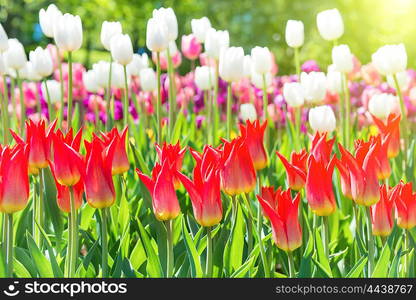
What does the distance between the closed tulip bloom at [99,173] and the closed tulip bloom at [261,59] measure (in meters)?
1.78

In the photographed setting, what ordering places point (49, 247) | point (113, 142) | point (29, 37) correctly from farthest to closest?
point (29, 37) < point (49, 247) < point (113, 142)

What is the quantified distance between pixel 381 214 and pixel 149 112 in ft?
10.3

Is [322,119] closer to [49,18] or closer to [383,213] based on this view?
[383,213]

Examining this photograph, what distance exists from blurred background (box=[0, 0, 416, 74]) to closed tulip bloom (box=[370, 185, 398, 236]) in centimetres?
1070

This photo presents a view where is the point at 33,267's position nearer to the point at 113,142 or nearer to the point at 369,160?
the point at 113,142

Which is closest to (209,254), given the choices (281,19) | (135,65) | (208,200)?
(208,200)

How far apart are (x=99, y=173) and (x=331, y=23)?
228 centimetres

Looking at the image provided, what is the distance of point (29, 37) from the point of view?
64.8 ft

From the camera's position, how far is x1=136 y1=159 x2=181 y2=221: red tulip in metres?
1.90

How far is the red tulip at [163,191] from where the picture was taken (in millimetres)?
1896

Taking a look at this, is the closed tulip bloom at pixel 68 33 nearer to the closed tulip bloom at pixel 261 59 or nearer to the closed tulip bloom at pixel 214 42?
the closed tulip bloom at pixel 214 42

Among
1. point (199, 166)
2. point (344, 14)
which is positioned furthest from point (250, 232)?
point (344, 14)

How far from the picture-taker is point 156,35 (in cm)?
310

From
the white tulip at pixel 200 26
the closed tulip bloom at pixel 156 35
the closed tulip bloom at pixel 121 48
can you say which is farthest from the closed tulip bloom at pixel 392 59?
the closed tulip bloom at pixel 121 48
